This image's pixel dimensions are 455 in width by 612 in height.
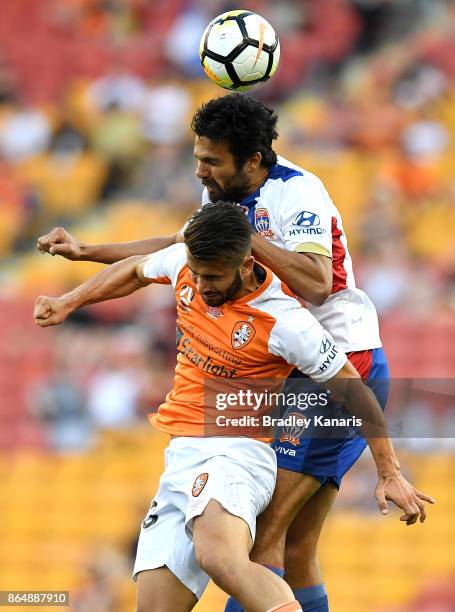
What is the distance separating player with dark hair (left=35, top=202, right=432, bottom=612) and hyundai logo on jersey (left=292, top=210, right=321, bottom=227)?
0.26 meters

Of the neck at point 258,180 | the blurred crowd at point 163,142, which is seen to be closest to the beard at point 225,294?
the neck at point 258,180

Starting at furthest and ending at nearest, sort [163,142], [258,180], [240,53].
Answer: [163,142], [240,53], [258,180]

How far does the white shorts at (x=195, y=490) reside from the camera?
184 inches

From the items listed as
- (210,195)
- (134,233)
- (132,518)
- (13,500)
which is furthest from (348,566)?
(210,195)

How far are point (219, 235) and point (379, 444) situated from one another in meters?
0.97

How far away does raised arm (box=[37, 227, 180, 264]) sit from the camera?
512cm

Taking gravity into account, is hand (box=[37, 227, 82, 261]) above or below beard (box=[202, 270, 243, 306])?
above

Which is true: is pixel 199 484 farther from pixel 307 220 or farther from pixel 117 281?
pixel 307 220

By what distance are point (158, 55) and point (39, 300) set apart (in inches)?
373

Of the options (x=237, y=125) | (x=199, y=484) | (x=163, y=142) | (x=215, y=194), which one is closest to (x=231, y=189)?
(x=215, y=194)

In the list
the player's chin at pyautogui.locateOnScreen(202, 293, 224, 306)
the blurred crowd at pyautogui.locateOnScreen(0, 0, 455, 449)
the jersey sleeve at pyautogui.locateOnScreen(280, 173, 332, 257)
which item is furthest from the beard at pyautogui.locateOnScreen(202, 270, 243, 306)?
the blurred crowd at pyautogui.locateOnScreen(0, 0, 455, 449)

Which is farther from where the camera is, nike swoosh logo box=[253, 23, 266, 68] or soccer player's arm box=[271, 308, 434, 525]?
nike swoosh logo box=[253, 23, 266, 68]

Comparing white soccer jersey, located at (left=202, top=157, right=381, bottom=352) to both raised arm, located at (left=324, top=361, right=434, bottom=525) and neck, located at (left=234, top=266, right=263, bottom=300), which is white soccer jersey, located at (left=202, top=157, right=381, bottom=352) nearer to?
neck, located at (left=234, top=266, right=263, bottom=300)

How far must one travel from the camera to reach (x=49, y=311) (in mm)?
4914
